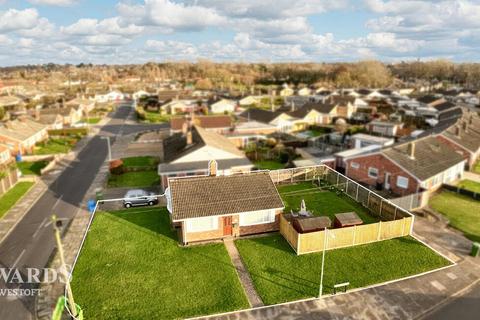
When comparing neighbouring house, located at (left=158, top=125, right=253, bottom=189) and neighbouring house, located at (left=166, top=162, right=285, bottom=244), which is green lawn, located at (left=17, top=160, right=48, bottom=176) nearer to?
neighbouring house, located at (left=158, top=125, right=253, bottom=189)

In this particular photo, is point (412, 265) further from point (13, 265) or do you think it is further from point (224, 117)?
point (224, 117)

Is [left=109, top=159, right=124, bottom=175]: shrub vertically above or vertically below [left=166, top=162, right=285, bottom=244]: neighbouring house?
below

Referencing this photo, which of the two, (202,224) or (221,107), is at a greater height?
(221,107)

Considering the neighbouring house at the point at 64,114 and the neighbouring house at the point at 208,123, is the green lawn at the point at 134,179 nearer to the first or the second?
the neighbouring house at the point at 208,123

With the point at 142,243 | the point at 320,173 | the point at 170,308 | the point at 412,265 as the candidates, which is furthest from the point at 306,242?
the point at 320,173

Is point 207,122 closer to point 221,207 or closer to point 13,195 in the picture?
point 13,195

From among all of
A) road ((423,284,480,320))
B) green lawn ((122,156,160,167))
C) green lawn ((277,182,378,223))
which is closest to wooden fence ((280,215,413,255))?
green lawn ((277,182,378,223))

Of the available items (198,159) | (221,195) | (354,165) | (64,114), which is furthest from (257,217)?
(64,114)

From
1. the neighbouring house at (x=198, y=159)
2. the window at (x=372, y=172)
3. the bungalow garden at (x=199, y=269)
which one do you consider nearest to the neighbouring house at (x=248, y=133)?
the neighbouring house at (x=198, y=159)
